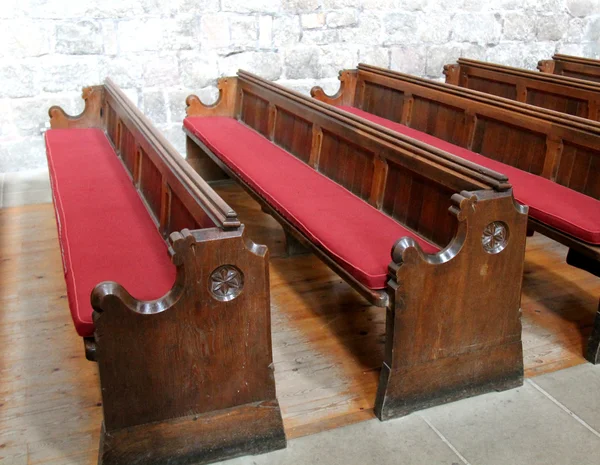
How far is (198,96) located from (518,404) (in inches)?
153

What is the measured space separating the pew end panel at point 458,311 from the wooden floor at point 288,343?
216 mm

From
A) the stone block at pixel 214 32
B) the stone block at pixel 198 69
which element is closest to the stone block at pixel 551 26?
the stone block at pixel 214 32

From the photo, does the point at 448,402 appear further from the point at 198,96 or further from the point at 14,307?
the point at 198,96

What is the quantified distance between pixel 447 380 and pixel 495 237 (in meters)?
0.57

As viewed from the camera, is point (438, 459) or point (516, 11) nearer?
point (438, 459)

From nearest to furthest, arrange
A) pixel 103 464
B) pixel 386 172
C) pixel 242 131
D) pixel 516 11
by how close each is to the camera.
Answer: pixel 103 464
pixel 386 172
pixel 242 131
pixel 516 11

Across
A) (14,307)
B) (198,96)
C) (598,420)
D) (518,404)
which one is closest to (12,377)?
(14,307)

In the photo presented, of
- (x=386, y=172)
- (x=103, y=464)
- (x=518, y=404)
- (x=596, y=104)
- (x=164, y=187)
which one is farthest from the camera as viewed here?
(x=596, y=104)

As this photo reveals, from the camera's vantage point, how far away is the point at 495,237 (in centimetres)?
255

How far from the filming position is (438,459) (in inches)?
93.5

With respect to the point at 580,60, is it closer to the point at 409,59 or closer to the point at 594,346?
the point at 409,59

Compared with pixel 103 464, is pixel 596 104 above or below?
above

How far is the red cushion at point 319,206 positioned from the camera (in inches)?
106

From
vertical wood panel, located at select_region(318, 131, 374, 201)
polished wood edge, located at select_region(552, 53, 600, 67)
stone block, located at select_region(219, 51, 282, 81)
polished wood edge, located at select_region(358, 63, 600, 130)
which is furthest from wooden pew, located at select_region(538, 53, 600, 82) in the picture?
vertical wood panel, located at select_region(318, 131, 374, 201)
